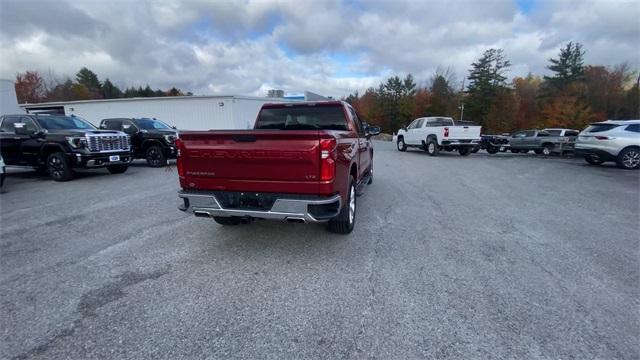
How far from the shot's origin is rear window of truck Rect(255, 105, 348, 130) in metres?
5.43

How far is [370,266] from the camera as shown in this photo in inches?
143

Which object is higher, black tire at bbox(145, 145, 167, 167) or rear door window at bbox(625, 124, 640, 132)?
rear door window at bbox(625, 124, 640, 132)

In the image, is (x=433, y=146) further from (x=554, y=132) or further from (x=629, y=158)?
(x=554, y=132)

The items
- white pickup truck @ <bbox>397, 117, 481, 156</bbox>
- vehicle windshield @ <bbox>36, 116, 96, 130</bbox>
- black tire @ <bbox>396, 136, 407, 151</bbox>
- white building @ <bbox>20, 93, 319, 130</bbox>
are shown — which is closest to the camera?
vehicle windshield @ <bbox>36, 116, 96, 130</bbox>

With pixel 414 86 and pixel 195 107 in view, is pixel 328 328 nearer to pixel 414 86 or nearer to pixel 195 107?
pixel 195 107

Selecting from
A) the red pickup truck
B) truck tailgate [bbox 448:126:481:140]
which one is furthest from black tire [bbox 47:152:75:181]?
truck tailgate [bbox 448:126:481:140]

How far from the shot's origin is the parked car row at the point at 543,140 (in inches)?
449

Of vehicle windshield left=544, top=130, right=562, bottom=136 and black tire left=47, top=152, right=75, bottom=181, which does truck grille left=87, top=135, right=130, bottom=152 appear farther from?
vehicle windshield left=544, top=130, right=562, bottom=136

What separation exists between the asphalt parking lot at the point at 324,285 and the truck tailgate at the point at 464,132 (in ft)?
30.9

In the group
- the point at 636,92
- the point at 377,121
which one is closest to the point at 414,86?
the point at 377,121

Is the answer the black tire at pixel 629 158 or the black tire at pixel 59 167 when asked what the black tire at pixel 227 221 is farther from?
the black tire at pixel 629 158

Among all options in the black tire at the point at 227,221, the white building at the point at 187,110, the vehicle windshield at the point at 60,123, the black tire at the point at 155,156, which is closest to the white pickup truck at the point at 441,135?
the black tire at the point at 155,156

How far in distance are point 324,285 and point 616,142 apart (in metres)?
13.8

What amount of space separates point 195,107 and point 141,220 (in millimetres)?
23031
